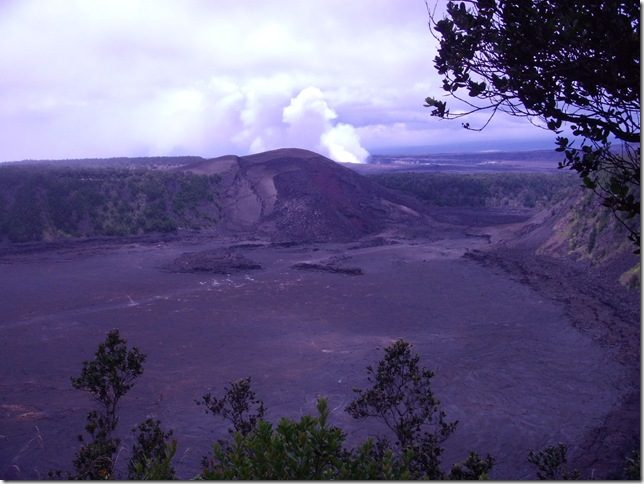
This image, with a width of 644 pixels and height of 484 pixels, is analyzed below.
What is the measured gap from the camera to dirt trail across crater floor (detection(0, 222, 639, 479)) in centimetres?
1110

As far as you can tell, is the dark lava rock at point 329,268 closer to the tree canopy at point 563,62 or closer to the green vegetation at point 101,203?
the green vegetation at point 101,203

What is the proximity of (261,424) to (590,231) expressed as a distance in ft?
95.4

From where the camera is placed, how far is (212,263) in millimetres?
30266

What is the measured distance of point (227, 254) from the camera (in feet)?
108

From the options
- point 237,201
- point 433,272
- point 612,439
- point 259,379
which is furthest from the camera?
point 237,201

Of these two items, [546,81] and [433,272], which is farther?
[433,272]

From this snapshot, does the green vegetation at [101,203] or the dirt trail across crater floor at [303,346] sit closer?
the dirt trail across crater floor at [303,346]

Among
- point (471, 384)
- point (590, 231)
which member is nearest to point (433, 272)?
point (590, 231)

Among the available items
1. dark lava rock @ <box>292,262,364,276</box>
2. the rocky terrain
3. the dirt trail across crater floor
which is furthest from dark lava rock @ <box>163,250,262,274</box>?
dark lava rock @ <box>292,262,364,276</box>

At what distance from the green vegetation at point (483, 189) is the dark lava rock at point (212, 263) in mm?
27527

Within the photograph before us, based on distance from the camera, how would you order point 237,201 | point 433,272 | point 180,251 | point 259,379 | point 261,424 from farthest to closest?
1. point 237,201
2. point 180,251
3. point 433,272
4. point 259,379
5. point 261,424

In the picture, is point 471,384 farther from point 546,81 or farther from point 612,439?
point 546,81

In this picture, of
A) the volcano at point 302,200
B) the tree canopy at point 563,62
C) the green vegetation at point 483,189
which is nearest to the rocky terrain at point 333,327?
the volcano at point 302,200

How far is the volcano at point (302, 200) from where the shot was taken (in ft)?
137
